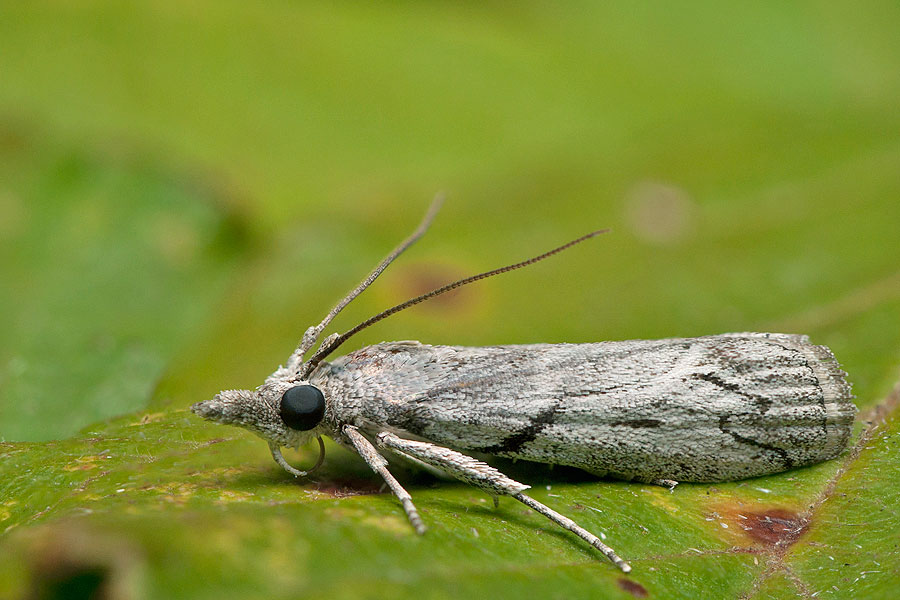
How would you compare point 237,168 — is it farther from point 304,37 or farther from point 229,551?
point 229,551

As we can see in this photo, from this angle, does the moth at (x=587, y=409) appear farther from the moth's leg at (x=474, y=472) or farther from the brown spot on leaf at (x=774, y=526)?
the brown spot on leaf at (x=774, y=526)

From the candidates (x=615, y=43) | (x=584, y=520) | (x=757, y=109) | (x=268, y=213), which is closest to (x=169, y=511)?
(x=584, y=520)

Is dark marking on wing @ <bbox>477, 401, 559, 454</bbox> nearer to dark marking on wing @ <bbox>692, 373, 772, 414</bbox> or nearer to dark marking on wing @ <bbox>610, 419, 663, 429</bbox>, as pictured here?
dark marking on wing @ <bbox>610, 419, 663, 429</bbox>

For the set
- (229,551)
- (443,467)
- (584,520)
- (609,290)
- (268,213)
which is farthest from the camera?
(268,213)

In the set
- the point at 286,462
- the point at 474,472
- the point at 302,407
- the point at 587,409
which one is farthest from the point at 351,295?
the point at 587,409

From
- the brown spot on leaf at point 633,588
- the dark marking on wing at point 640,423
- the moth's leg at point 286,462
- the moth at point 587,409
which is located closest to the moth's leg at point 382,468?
the moth at point 587,409

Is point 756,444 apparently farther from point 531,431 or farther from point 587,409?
point 531,431

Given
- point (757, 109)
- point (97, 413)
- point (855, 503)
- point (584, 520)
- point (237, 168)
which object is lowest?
point (855, 503)
